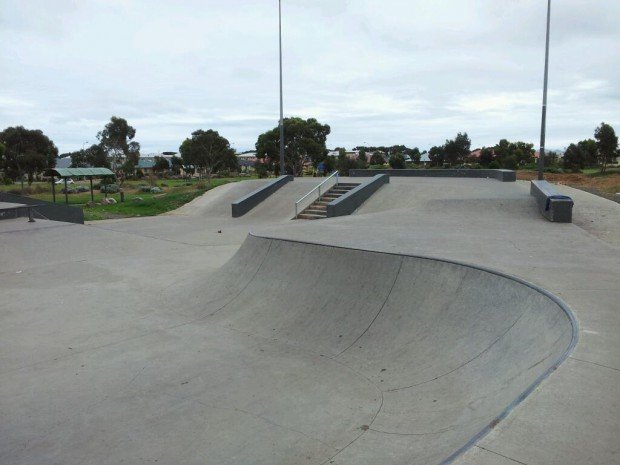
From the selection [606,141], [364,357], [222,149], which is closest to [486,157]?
[606,141]

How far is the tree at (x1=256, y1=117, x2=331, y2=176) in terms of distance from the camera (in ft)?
160

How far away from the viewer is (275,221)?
19078 mm

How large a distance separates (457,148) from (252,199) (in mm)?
44477

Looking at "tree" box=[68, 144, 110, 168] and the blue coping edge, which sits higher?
"tree" box=[68, 144, 110, 168]

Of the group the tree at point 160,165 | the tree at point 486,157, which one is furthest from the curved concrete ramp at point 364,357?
the tree at point 160,165

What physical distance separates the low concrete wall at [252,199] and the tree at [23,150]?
38350 millimetres

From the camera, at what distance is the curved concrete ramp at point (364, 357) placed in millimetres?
4191

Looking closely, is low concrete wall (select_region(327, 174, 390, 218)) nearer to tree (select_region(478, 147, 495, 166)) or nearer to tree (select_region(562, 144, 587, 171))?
tree (select_region(562, 144, 587, 171))

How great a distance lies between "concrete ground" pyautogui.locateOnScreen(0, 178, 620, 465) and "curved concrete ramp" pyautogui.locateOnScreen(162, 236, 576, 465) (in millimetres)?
23

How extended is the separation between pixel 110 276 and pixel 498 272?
866cm

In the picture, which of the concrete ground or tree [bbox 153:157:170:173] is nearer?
the concrete ground

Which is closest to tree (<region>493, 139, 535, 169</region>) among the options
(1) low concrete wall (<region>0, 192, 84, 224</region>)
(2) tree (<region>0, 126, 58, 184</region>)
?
(1) low concrete wall (<region>0, 192, 84, 224</region>)

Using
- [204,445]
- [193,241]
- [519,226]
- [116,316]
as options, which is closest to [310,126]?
[193,241]

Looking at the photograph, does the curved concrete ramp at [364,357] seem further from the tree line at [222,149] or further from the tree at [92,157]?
the tree at [92,157]
